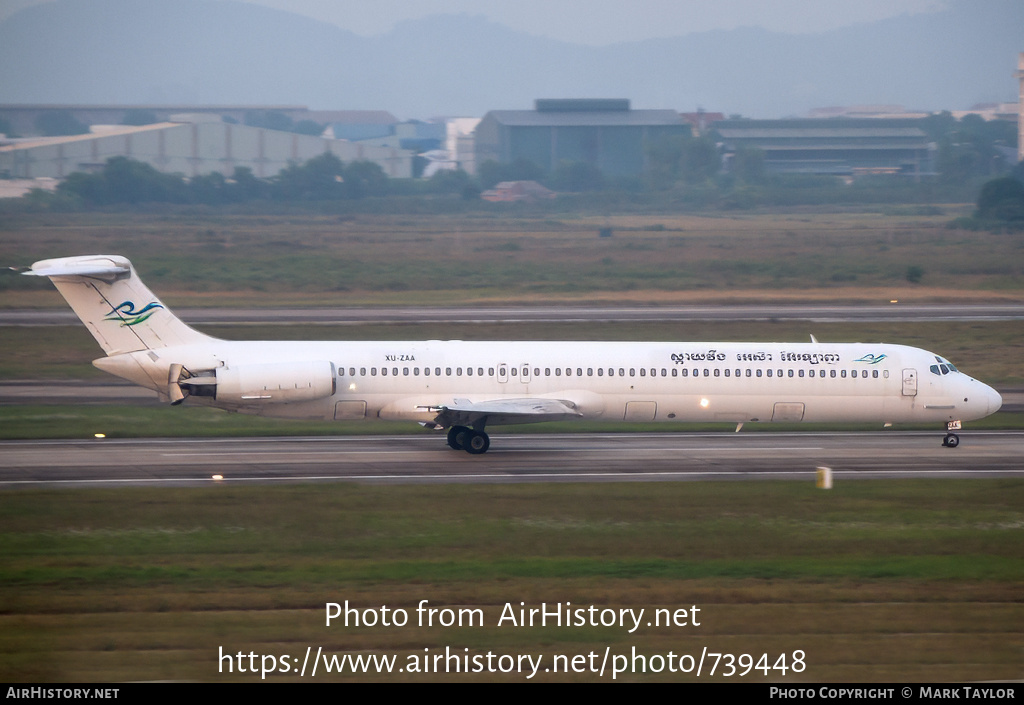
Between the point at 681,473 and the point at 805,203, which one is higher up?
the point at 805,203

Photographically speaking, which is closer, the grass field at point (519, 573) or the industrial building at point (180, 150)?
the grass field at point (519, 573)

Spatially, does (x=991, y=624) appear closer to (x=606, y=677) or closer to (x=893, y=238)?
(x=606, y=677)

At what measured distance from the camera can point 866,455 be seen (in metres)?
32.3

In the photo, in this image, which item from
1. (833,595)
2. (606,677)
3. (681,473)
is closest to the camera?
(606,677)

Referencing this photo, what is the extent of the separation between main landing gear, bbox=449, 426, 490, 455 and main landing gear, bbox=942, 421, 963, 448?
14227mm

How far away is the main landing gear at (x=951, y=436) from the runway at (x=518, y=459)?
0.29 metres

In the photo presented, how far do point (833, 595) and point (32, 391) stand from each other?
103ft

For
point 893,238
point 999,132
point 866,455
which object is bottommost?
point 866,455

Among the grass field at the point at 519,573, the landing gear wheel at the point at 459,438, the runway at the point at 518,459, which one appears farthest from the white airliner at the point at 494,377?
the grass field at the point at 519,573

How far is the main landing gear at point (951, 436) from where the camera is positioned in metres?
33.6

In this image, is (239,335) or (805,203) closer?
(239,335)

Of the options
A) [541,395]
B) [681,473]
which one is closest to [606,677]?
[681,473]

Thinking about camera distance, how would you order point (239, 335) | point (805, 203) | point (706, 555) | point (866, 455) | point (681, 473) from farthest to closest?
point (805, 203)
point (239, 335)
point (866, 455)
point (681, 473)
point (706, 555)

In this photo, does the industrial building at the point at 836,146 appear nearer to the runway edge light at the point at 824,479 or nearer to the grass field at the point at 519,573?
the runway edge light at the point at 824,479
